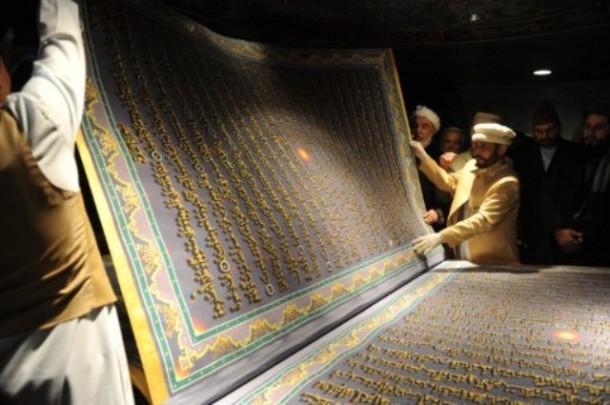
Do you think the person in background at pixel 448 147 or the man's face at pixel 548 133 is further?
the person in background at pixel 448 147

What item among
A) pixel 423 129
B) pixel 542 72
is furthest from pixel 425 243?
pixel 542 72

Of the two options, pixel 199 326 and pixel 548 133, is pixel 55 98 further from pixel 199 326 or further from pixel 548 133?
pixel 548 133

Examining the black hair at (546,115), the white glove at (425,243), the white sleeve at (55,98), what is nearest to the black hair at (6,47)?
the white sleeve at (55,98)

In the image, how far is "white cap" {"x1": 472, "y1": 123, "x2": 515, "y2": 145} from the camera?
2.90 m

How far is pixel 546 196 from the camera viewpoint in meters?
3.67

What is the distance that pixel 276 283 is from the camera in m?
1.64

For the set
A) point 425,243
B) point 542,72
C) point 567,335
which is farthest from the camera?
point 542,72

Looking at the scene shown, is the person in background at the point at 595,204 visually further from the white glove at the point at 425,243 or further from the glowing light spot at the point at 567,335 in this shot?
the glowing light spot at the point at 567,335

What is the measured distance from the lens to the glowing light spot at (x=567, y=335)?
157 cm

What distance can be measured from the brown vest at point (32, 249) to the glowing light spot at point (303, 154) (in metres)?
1.45

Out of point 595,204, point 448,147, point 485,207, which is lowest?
point 595,204

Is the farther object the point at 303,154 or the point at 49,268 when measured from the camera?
the point at 303,154

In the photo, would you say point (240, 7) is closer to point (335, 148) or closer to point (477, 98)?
point (335, 148)

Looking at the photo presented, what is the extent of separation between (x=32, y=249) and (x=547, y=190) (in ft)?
12.8
